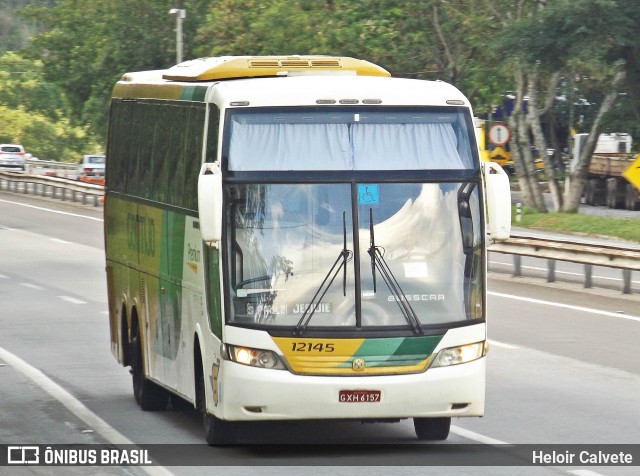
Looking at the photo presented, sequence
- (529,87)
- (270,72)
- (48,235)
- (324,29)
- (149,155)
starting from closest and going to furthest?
(270,72) → (149,155) → (48,235) → (529,87) → (324,29)

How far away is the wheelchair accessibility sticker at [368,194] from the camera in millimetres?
11680

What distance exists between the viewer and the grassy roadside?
43025 millimetres

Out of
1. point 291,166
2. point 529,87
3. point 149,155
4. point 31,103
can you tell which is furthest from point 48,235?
point 31,103

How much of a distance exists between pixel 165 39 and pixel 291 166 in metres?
61.6

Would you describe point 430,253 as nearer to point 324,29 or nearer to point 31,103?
point 324,29

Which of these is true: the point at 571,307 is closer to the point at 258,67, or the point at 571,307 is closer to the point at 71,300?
the point at 71,300

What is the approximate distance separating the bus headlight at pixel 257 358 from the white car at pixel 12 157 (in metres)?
77.9

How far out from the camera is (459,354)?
11617 mm

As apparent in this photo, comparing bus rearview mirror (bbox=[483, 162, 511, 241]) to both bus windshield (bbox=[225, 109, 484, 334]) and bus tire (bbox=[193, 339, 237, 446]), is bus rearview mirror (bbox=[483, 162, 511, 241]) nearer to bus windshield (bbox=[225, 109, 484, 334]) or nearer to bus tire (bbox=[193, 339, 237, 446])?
bus windshield (bbox=[225, 109, 484, 334])

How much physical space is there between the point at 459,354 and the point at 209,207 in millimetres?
2027

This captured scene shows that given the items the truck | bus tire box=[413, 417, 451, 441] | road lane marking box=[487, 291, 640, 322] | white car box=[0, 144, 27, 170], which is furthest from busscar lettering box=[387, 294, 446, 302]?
white car box=[0, 144, 27, 170]

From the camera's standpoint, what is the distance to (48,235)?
1652 inches

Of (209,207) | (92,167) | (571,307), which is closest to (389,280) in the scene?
(209,207)

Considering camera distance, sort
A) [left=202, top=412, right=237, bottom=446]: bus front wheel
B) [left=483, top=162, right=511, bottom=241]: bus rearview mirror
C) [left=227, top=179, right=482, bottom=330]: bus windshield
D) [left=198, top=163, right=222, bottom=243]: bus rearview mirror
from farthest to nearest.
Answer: [left=202, top=412, right=237, bottom=446]: bus front wheel, [left=483, top=162, right=511, bottom=241]: bus rearview mirror, [left=227, top=179, right=482, bottom=330]: bus windshield, [left=198, top=163, right=222, bottom=243]: bus rearview mirror
